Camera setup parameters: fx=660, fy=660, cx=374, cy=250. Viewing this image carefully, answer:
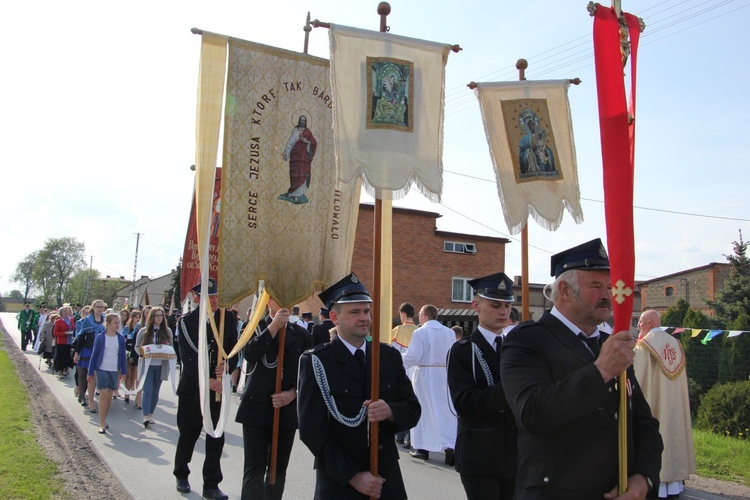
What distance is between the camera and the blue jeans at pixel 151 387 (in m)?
11.7

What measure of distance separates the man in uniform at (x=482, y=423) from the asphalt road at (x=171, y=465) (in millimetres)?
3237

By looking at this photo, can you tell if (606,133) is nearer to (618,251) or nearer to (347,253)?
(618,251)

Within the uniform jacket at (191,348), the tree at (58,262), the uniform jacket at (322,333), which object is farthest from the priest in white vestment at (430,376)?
the tree at (58,262)

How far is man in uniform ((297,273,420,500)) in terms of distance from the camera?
3785 mm

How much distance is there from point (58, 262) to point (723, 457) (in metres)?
115

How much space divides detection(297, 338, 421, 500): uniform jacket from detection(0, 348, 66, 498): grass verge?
3915 mm

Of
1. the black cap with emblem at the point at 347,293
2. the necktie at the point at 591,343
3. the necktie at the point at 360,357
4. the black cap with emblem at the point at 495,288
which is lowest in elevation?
the necktie at the point at 360,357

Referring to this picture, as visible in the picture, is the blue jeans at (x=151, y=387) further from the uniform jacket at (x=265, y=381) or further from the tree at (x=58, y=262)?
the tree at (x=58, y=262)

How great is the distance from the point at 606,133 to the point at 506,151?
10.5 feet

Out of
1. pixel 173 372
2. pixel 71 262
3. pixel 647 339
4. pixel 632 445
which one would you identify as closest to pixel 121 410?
pixel 173 372

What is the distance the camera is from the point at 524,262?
530cm

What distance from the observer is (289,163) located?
5992 mm

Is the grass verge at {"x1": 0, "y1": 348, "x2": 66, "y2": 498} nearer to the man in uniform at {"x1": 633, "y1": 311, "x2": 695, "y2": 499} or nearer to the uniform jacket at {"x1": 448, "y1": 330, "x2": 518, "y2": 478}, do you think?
the uniform jacket at {"x1": 448, "y1": 330, "x2": 518, "y2": 478}

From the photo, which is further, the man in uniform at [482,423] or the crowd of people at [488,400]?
the man in uniform at [482,423]
